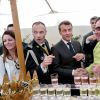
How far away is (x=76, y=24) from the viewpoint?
10031 mm

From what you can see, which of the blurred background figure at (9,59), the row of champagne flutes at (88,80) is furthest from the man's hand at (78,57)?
the blurred background figure at (9,59)

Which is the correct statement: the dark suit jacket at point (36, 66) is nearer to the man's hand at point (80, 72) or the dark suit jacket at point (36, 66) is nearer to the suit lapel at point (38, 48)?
the suit lapel at point (38, 48)

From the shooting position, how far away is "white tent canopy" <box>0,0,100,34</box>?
8.39 metres

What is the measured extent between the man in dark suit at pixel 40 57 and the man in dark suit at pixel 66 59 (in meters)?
0.10

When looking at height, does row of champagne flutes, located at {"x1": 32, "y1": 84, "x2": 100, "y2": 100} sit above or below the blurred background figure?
below

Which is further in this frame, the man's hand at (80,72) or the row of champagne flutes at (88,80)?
the man's hand at (80,72)

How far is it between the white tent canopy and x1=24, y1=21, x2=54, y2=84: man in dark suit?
199 inches

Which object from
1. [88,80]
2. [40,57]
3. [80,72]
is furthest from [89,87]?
[40,57]

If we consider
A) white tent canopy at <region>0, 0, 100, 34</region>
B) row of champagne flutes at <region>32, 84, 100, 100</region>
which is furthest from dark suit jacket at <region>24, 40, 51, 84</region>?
white tent canopy at <region>0, 0, 100, 34</region>

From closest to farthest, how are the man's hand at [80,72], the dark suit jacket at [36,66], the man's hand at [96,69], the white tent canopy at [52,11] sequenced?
the man's hand at [96,69], the man's hand at [80,72], the dark suit jacket at [36,66], the white tent canopy at [52,11]

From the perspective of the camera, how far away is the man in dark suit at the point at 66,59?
2.84 meters

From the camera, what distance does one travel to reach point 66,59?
9.45ft

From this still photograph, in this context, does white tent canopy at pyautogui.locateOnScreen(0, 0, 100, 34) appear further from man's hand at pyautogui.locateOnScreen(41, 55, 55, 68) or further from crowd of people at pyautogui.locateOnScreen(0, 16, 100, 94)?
man's hand at pyautogui.locateOnScreen(41, 55, 55, 68)

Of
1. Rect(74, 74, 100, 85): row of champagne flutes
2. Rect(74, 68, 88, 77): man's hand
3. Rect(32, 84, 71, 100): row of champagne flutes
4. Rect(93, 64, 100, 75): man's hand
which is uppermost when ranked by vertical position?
Rect(93, 64, 100, 75): man's hand
